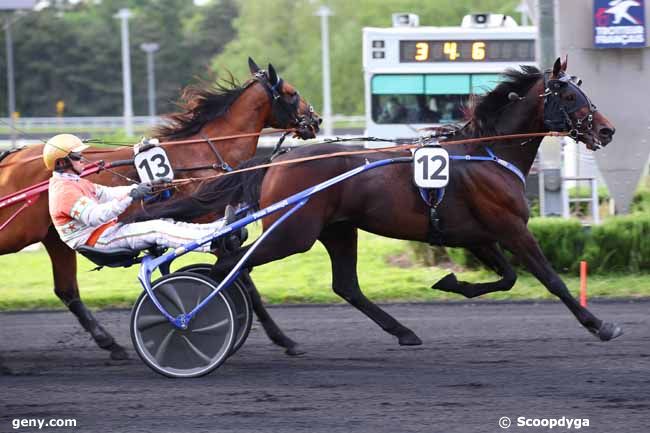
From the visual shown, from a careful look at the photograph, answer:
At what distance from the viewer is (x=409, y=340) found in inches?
267

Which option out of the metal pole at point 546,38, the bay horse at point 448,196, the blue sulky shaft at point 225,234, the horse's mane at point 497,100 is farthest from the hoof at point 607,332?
the metal pole at point 546,38

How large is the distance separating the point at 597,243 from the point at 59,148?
17.2ft

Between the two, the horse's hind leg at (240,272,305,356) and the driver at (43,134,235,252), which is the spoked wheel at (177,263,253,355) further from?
the horse's hind leg at (240,272,305,356)

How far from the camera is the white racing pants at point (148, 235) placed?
6.23 metres

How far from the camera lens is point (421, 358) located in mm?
6609

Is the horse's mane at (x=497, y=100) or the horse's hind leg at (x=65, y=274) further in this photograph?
the horse's hind leg at (x=65, y=274)

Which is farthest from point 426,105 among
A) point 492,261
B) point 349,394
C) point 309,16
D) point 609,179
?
point 309,16

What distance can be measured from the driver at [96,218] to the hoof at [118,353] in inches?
37.4

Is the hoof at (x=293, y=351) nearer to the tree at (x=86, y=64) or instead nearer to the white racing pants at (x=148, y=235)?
the white racing pants at (x=148, y=235)

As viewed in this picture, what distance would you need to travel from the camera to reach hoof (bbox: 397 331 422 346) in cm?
679

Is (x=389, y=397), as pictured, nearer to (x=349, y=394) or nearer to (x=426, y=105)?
(x=349, y=394)

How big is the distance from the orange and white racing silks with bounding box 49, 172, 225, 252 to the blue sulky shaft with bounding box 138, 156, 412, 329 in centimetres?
6

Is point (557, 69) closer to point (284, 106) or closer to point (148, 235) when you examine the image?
point (284, 106)

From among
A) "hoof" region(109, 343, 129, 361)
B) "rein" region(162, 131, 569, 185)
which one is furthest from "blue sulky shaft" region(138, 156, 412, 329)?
"hoof" region(109, 343, 129, 361)
